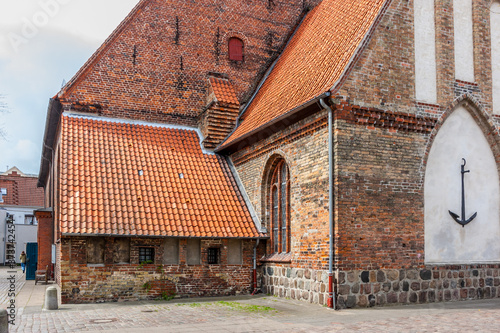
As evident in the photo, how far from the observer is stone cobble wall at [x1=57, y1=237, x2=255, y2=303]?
1258 cm

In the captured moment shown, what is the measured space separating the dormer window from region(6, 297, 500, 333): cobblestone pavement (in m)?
10.2

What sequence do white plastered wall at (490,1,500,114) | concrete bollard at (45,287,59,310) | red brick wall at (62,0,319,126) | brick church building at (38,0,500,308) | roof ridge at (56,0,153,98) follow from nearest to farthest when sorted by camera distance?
concrete bollard at (45,287,59,310)
brick church building at (38,0,500,308)
white plastered wall at (490,1,500,114)
roof ridge at (56,0,153,98)
red brick wall at (62,0,319,126)

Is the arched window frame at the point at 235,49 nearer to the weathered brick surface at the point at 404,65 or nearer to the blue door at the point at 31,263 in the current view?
the weathered brick surface at the point at 404,65

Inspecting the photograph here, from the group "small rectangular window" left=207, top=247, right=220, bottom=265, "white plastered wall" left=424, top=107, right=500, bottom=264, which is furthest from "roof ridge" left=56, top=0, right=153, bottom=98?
"white plastered wall" left=424, top=107, right=500, bottom=264

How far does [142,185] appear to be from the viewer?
1449 cm

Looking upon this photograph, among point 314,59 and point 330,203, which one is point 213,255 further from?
point 314,59

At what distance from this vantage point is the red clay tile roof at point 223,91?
17562 mm

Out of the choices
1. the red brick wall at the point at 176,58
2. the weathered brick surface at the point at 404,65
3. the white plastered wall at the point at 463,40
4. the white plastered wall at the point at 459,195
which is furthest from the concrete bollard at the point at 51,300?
the white plastered wall at the point at 463,40

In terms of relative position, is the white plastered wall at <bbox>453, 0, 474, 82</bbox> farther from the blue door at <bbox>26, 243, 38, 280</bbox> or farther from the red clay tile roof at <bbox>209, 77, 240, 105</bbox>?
the blue door at <bbox>26, 243, 38, 280</bbox>

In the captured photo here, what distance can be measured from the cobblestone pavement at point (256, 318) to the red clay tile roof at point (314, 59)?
4906 mm

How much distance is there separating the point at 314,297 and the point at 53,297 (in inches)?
237

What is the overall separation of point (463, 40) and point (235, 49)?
28.6 feet

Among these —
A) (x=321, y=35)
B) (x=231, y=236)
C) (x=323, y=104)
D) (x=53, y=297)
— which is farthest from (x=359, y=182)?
(x=53, y=297)

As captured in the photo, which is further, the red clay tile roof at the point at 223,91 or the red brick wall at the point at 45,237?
the red brick wall at the point at 45,237
